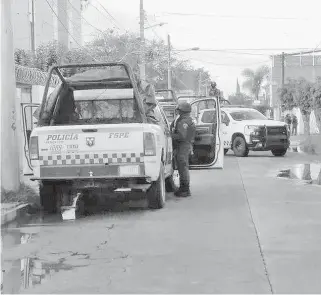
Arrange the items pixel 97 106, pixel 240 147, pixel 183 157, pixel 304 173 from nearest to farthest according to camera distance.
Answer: pixel 97 106 → pixel 183 157 → pixel 304 173 → pixel 240 147

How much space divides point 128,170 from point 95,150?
58 centimetres

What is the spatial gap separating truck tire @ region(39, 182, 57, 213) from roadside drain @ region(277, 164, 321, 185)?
6.20 meters

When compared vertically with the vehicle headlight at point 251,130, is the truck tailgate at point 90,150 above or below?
above

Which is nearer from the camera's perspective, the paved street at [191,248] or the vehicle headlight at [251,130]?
the paved street at [191,248]

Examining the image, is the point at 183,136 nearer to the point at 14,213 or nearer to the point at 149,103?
the point at 149,103

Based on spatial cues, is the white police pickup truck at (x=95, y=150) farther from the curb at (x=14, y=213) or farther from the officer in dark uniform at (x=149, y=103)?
the curb at (x=14, y=213)

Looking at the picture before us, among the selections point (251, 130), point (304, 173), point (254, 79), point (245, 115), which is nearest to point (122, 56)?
point (245, 115)

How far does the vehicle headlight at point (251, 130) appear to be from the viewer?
2253 centimetres

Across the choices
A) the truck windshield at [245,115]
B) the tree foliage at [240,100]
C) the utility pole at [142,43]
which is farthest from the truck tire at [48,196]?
the tree foliage at [240,100]

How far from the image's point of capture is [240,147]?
2302 cm

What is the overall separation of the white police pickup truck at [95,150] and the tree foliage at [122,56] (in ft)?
2.91

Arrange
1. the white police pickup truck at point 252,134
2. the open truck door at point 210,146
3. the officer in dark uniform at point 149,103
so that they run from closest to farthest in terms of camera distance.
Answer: the officer in dark uniform at point 149,103 → the open truck door at point 210,146 → the white police pickup truck at point 252,134

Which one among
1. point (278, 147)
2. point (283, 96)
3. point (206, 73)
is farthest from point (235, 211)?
point (206, 73)

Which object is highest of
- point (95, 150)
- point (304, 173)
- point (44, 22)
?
point (44, 22)
